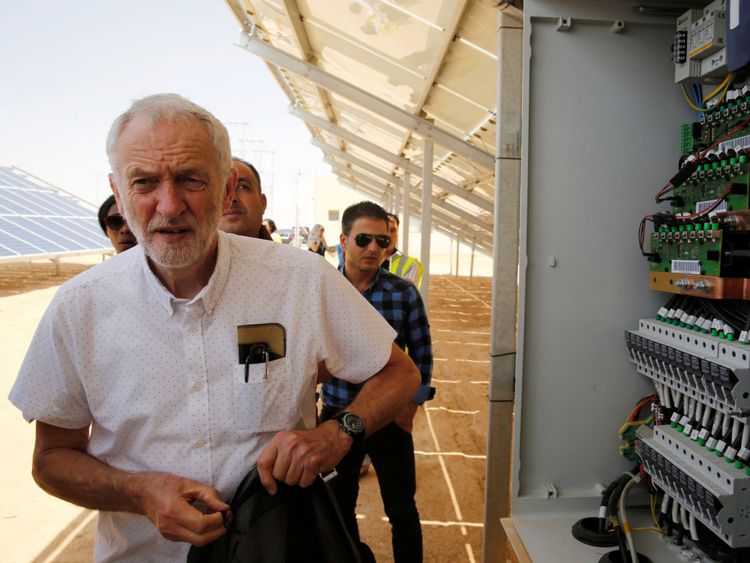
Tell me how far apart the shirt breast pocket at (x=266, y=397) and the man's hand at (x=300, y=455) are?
0.07 metres

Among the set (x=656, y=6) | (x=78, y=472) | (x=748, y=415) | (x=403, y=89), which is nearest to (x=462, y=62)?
(x=403, y=89)

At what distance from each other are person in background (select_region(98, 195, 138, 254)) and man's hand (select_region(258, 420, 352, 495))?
1.79 metres

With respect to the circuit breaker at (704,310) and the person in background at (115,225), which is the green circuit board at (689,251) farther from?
the person in background at (115,225)

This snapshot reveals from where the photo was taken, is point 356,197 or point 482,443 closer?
point 482,443

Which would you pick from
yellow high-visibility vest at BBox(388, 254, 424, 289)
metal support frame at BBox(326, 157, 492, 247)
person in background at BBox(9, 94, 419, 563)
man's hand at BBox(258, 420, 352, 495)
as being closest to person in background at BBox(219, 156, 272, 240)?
person in background at BBox(9, 94, 419, 563)

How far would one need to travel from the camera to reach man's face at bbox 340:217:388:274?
2953 mm

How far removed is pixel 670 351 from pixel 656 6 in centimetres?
130

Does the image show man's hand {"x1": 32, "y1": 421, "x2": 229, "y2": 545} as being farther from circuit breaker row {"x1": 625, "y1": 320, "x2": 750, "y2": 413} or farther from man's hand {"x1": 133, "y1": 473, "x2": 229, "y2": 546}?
circuit breaker row {"x1": 625, "y1": 320, "x2": 750, "y2": 413}

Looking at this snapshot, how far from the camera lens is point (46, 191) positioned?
1961 centimetres

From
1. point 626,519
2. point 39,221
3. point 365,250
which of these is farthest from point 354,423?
point 39,221

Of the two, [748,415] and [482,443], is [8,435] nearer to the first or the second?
[482,443]

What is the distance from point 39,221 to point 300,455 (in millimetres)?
16972

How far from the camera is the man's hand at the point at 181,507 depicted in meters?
1.19

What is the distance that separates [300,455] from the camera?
1.28 m
